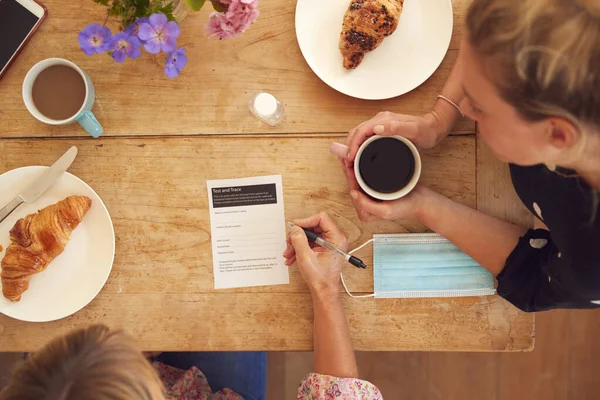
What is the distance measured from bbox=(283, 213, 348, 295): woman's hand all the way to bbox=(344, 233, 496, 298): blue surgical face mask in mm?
77

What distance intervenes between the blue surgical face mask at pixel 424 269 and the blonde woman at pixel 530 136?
31 millimetres

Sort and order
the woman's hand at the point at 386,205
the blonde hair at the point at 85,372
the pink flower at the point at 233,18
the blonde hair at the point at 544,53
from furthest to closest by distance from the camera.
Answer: the woman's hand at the point at 386,205
the pink flower at the point at 233,18
the blonde hair at the point at 85,372
the blonde hair at the point at 544,53

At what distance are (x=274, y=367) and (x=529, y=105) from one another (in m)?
1.35

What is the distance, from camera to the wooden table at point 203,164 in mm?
1023

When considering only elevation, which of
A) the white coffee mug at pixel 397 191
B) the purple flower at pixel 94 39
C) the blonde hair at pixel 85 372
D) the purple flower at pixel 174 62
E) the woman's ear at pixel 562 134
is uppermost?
the woman's ear at pixel 562 134

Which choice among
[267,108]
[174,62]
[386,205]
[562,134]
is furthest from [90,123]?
[562,134]

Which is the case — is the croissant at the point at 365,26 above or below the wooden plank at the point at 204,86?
above

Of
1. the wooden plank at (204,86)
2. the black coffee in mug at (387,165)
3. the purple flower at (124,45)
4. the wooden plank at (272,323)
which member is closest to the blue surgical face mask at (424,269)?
the wooden plank at (272,323)

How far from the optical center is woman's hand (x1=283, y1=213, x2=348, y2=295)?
980 mm

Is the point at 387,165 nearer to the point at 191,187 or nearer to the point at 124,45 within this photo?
the point at 191,187

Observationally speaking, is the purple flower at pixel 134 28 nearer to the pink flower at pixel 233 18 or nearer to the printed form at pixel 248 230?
the pink flower at pixel 233 18

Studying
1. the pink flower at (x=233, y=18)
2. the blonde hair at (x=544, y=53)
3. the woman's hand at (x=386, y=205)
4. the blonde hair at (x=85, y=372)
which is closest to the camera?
the blonde hair at (x=544, y=53)

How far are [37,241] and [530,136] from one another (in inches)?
35.0

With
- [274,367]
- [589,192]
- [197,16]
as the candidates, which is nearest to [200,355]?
[274,367]
